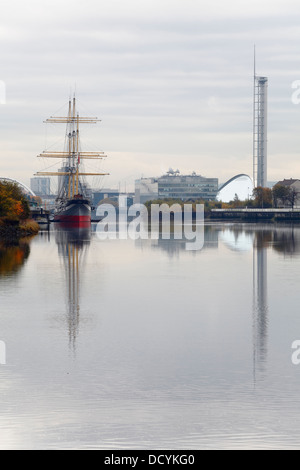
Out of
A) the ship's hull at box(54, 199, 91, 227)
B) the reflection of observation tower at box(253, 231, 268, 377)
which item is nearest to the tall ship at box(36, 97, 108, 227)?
the ship's hull at box(54, 199, 91, 227)

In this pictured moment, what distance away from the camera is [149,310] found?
994 inches

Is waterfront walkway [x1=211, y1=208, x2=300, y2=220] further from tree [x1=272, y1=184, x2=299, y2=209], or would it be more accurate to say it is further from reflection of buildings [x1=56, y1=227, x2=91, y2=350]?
reflection of buildings [x1=56, y1=227, x2=91, y2=350]

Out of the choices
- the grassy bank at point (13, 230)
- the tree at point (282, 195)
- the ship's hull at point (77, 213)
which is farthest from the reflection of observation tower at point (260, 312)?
the tree at point (282, 195)

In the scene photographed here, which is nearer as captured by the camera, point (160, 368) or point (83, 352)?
point (160, 368)

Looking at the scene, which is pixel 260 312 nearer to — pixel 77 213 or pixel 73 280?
pixel 73 280

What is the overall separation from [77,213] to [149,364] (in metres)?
114

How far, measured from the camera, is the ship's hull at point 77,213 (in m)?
129

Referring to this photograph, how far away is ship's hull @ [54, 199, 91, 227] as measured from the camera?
129 metres

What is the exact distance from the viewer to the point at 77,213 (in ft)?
424

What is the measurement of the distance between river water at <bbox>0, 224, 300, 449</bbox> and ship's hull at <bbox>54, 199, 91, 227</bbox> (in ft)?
307

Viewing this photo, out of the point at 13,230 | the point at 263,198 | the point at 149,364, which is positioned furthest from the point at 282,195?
the point at 149,364
